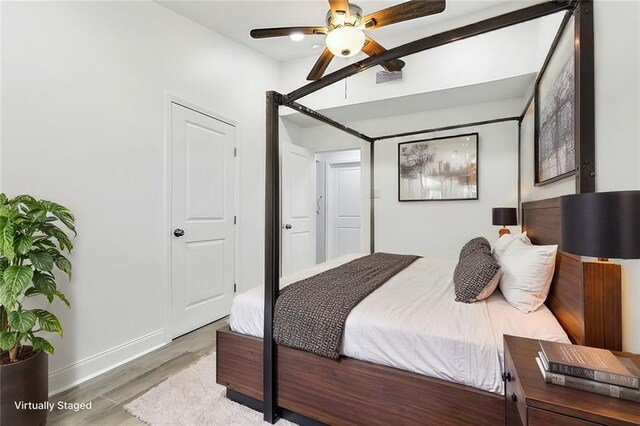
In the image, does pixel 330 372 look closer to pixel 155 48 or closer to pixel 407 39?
pixel 155 48

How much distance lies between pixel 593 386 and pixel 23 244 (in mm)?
2326

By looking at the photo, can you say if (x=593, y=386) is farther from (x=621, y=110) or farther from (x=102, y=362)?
(x=102, y=362)

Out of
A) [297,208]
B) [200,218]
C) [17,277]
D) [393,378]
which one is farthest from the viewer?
[297,208]

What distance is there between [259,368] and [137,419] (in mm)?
746

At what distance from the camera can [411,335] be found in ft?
4.45

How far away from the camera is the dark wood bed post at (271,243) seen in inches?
65.3

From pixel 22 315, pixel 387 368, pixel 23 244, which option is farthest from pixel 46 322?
pixel 387 368

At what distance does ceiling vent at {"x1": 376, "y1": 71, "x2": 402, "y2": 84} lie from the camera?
337 cm

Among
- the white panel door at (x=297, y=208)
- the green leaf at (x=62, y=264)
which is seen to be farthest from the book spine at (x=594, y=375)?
the white panel door at (x=297, y=208)

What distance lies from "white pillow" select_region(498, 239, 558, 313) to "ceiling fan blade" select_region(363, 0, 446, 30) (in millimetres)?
1488

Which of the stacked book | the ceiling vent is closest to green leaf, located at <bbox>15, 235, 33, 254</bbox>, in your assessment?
the stacked book

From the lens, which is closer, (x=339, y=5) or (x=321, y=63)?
(x=339, y=5)

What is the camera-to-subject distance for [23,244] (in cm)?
150

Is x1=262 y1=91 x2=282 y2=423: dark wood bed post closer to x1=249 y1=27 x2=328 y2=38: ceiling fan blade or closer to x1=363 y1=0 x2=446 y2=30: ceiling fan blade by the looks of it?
x1=249 y1=27 x2=328 y2=38: ceiling fan blade
